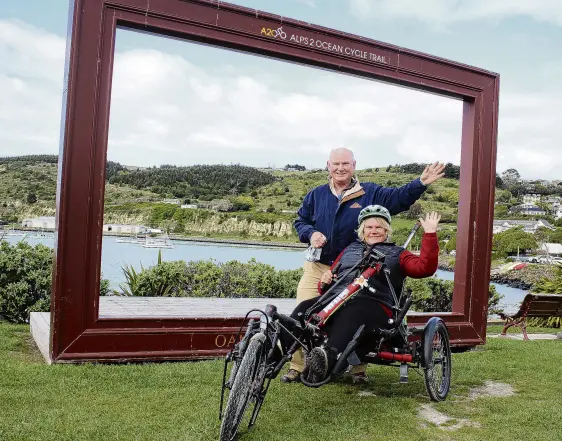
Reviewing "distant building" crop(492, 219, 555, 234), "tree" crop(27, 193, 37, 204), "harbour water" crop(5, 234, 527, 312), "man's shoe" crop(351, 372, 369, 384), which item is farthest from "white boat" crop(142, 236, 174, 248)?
"distant building" crop(492, 219, 555, 234)

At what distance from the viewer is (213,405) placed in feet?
13.0

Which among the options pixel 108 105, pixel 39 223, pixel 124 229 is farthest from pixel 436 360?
pixel 39 223

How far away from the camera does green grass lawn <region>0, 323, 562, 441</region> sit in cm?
345

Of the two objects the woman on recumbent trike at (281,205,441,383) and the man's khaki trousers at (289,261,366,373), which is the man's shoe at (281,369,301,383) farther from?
the woman on recumbent trike at (281,205,441,383)

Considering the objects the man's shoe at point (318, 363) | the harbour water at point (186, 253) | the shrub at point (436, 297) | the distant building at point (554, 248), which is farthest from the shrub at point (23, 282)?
the distant building at point (554, 248)

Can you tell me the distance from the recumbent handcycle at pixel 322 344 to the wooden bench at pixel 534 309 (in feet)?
13.6

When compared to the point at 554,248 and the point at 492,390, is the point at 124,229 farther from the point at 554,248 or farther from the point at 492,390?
the point at 554,248

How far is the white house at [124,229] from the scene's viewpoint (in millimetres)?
5853

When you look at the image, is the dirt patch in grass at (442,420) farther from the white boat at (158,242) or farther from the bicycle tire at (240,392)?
the white boat at (158,242)

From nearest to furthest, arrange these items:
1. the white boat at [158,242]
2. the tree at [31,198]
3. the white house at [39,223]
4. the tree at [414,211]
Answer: the white house at [39,223] < the tree at [31,198] < the white boat at [158,242] < the tree at [414,211]

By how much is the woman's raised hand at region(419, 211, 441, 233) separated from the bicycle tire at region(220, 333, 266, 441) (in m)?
1.40

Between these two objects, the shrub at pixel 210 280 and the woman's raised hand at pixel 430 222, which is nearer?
the woman's raised hand at pixel 430 222

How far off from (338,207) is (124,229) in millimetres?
2639

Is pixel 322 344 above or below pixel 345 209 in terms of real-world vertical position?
below
